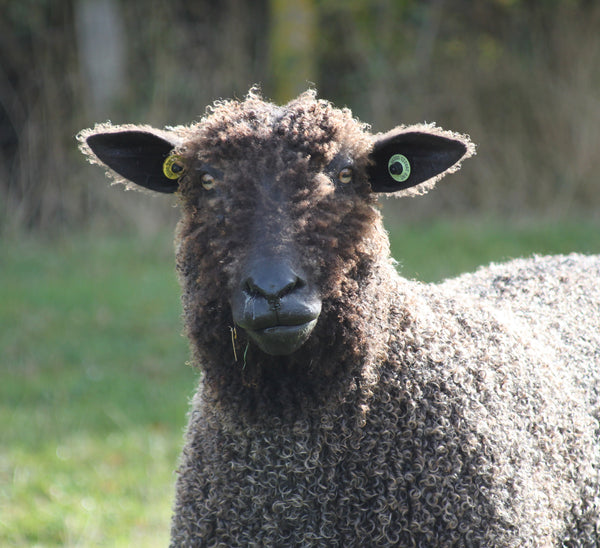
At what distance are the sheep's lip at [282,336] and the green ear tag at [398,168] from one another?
29.1 inches

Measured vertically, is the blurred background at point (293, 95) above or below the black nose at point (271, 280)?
above

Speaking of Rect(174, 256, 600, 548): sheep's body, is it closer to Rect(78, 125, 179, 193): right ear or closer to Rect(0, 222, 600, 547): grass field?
Rect(78, 125, 179, 193): right ear

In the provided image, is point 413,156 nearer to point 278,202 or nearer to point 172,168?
point 278,202

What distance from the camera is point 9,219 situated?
1170 cm

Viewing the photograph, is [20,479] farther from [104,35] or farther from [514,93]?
[514,93]

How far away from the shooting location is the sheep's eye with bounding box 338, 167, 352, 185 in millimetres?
2746

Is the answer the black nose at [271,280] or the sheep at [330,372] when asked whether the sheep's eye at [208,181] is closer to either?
the sheep at [330,372]

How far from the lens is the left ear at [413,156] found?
2.88 metres

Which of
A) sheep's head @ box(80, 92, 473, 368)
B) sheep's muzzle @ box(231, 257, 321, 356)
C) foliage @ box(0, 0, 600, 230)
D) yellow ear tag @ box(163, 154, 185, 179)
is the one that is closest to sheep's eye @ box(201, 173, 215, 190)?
sheep's head @ box(80, 92, 473, 368)

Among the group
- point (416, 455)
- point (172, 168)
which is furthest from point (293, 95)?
point (416, 455)

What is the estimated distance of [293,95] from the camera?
11766mm

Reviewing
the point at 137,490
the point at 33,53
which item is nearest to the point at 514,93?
the point at 33,53

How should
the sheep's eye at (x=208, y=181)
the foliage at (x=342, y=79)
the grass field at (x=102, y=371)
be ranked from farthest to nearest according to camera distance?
the foliage at (x=342, y=79), the grass field at (x=102, y=371), the sheep's eye at (x=208, y=181)

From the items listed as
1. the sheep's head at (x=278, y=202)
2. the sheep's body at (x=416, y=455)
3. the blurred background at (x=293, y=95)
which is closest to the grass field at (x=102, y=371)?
the blurred background at (x=293, y=95)
